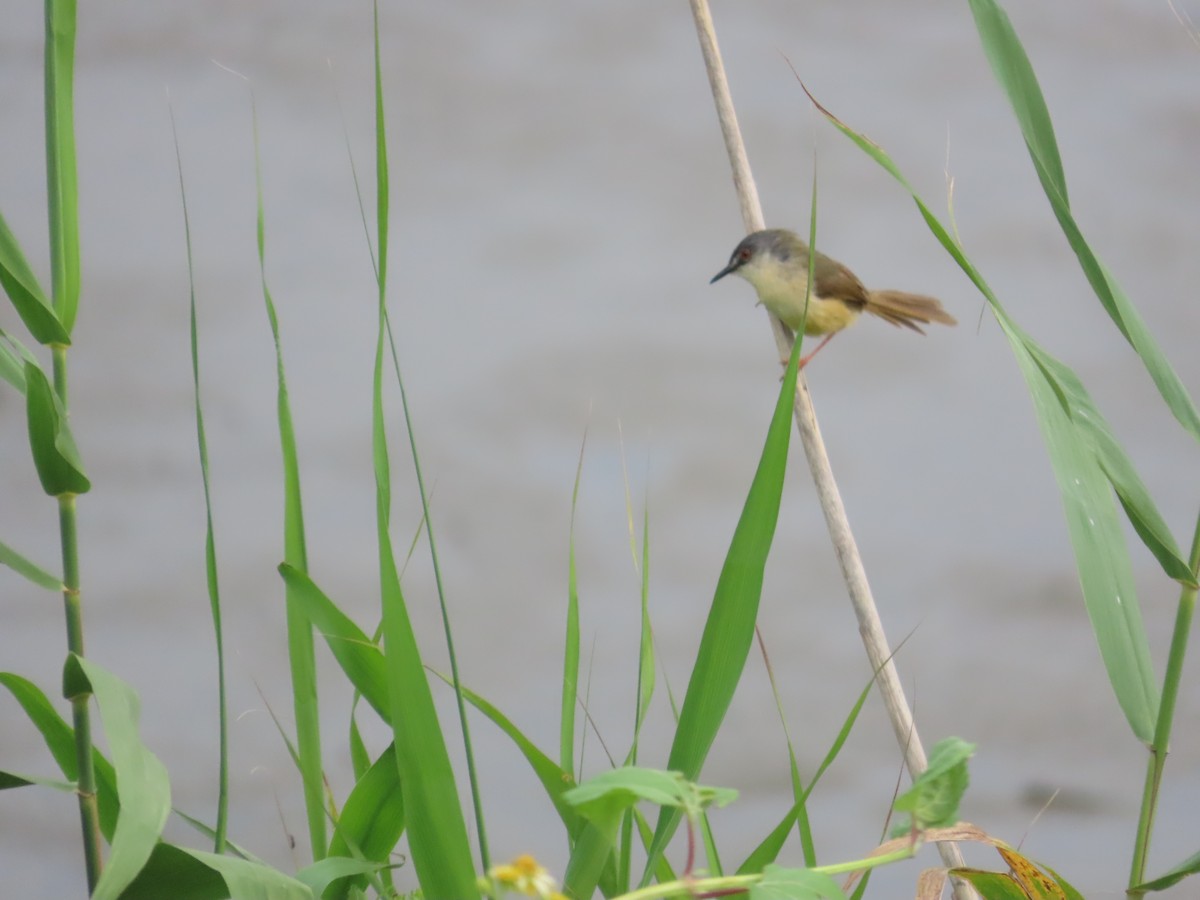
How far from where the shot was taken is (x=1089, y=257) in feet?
1.39

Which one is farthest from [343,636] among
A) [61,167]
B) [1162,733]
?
[1162,733]

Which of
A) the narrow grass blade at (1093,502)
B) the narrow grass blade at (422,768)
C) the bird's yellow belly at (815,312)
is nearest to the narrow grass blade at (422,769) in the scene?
the narrow grass blade at (422,768)

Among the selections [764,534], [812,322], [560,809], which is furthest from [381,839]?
[812,322]

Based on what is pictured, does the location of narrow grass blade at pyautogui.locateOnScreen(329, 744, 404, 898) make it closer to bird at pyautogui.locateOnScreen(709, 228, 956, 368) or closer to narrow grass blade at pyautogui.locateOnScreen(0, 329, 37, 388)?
narrow grass blade at pyautogui.locateOnScreen(0, 329, 37, 388)

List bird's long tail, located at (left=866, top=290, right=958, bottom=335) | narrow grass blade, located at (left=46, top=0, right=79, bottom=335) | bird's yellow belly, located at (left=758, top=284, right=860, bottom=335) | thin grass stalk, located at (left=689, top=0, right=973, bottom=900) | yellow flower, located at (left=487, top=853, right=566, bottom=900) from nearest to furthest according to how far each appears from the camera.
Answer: yellow flower, located at (left=487, top=853, right=566, bottom=900) < narrow grass blade, located at (left=46, top=0, right=79, bottom=335) < thin grass stalk, located at (left=689, top=0, right=973, bottom=900) < bird's yellow belly, located at (left=758, top=284, right=860, bottom=335) < bird's long tail, located at (left=866, top=290, right=958, bottom=335)

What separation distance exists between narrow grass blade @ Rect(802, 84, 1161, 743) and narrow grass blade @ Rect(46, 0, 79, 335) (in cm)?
26

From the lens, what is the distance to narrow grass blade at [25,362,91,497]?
36cm

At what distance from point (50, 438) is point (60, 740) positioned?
0.49 ft

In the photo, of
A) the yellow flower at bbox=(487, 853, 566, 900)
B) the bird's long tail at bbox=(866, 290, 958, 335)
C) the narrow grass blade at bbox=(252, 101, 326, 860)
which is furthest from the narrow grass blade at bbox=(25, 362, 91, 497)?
the bird's long tail at bbox=(866, 290, 958, 335)

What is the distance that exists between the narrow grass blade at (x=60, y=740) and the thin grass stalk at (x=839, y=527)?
34 centimetres

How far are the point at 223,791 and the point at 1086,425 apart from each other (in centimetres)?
34

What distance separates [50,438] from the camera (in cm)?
37

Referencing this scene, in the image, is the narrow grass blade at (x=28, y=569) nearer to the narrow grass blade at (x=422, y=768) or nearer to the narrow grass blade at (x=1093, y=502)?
the narrow grass blade at (x=422, y=768)

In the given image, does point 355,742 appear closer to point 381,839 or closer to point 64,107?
point 381,839
